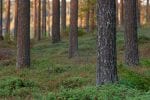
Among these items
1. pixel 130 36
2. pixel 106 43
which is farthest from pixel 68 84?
pixel 130 36

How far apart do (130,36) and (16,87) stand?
7476mm

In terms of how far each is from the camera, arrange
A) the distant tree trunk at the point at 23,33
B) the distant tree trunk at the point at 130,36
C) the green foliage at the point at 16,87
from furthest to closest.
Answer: the distant tree trunk at the point at 23,33
the distant tree trunk at the point at 130,36
the green foliage at the point at 16,87

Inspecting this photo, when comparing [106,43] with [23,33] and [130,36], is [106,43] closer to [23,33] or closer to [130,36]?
[130,36]

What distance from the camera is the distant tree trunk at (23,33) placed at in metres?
Result: 19.3

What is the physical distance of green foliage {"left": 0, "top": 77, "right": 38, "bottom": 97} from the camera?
1218cm

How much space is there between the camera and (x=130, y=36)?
61.2ft

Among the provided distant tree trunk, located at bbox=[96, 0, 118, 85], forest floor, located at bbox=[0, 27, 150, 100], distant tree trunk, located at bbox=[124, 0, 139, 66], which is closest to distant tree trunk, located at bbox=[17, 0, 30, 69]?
forest floor, located at bbox=[0, 27, 150, 100]

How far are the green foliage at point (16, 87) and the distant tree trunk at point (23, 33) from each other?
5.86m

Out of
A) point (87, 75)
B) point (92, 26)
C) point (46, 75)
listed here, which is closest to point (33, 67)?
point (46, 75)

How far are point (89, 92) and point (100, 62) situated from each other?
1683 mm

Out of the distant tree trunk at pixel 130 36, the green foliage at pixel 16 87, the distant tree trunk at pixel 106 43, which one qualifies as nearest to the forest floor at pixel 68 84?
the green foliage at pixel 16 87

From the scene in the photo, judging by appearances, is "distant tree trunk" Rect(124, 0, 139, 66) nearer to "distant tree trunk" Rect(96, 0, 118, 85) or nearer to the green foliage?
the green foliage

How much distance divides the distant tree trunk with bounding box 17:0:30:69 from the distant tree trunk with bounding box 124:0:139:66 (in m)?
4.89

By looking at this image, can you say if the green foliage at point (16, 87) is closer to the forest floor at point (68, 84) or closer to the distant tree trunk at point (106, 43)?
the forest floor at point (68, 84)
